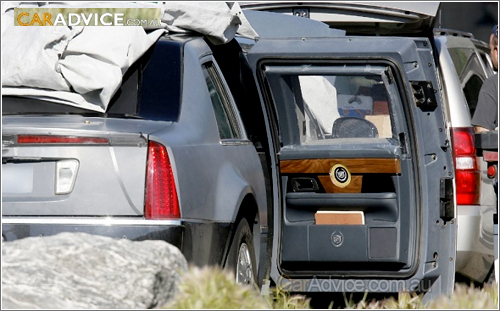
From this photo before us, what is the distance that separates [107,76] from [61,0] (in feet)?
2.60

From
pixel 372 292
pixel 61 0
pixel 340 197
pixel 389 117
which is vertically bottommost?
pixel 372 292

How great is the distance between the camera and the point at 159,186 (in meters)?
5.10

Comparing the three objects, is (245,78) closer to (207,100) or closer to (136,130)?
(207,100)

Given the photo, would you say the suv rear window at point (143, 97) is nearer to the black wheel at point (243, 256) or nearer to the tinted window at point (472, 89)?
the black wheel at point (243, 256)

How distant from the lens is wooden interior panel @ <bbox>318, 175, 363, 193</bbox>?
6.77m

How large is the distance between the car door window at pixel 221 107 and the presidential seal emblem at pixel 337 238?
89 centimetres

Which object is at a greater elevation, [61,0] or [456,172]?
[61,0]

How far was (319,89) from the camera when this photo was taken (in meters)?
7.19

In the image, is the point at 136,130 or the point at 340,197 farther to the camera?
the point at 340,197

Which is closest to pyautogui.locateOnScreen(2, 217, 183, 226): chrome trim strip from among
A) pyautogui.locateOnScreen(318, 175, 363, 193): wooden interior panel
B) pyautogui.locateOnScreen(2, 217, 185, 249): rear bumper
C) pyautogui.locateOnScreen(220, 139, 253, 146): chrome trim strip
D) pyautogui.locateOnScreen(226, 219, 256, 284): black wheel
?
pyautogui.locateOnScreen(2, 217, 185, 249): rear bumper

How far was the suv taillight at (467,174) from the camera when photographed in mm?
7016

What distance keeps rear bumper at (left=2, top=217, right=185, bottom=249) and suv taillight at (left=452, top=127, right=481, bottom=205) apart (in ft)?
8.41

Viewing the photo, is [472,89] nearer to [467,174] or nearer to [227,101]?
[467,174]

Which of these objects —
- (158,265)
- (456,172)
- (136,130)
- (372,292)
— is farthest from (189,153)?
(456,172)
